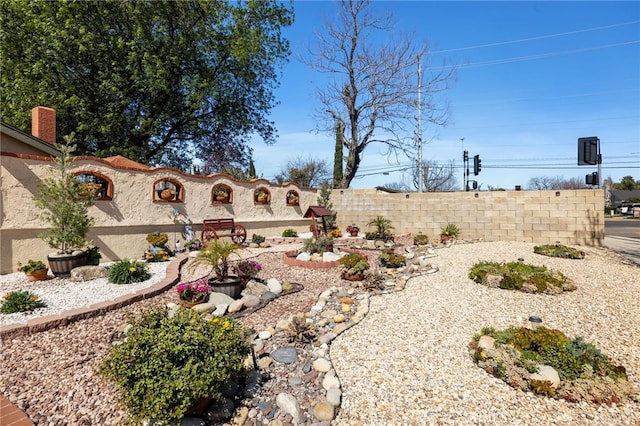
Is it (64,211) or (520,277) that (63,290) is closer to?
(64,211)

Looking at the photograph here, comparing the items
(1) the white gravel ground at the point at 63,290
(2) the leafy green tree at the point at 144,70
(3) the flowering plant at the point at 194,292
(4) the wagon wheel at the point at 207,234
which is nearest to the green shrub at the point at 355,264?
(3) the flowering plant at the point at 194,292

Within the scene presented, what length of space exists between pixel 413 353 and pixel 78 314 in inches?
184

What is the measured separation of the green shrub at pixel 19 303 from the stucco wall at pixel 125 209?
334 centimetres

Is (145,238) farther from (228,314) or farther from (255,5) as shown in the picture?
(255,5)

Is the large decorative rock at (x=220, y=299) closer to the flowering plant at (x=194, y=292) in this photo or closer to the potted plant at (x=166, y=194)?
the flowering plant at (x=194, y=292)

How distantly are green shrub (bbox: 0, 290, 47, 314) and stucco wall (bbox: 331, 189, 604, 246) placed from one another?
11.9 metres

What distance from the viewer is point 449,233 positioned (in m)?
13.1

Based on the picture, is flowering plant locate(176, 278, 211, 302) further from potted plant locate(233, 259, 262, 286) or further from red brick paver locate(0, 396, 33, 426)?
red brick paver locate(0, 396, 33, 426)

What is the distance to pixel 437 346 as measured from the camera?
424 centimetres

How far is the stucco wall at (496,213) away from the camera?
11.9m

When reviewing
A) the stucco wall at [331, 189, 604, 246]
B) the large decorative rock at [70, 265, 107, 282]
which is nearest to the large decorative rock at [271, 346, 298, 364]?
the large decorative rock at [70, 265, 107, 282]

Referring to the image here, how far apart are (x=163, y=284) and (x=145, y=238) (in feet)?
12.9

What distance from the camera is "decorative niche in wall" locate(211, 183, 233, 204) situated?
12023mm

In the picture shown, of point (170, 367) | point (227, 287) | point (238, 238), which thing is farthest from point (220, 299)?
point (238, 238)
